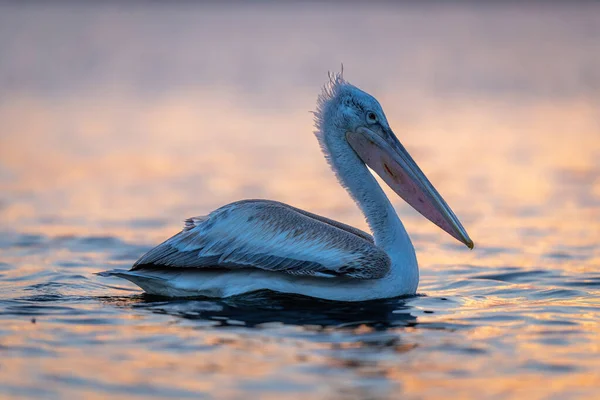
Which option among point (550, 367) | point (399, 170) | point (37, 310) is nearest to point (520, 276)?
point (399, 170)

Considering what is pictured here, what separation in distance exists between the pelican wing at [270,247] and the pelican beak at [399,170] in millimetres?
569

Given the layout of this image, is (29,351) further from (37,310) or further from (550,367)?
(550,367)

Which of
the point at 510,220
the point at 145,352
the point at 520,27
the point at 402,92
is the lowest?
the point at 145,352

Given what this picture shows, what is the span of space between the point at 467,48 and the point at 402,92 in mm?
8982

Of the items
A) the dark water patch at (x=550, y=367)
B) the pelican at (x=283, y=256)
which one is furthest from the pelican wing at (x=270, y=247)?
the dark water patch at (x=550, y=367)

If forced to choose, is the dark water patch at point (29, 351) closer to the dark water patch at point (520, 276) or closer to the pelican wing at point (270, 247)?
the pelican wing at point (270, 247)

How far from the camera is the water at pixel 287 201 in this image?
545 cm

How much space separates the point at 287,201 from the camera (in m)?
11.4

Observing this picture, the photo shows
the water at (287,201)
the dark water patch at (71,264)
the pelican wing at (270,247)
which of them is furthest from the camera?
the dark water patch at (71,264)

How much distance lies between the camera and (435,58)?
2666 centimetres

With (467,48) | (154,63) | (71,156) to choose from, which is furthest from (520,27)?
(71,156)

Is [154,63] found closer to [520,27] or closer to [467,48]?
[467,48]

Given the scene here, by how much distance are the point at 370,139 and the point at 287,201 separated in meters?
3.98

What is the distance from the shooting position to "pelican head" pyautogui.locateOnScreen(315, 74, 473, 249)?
295 inches
